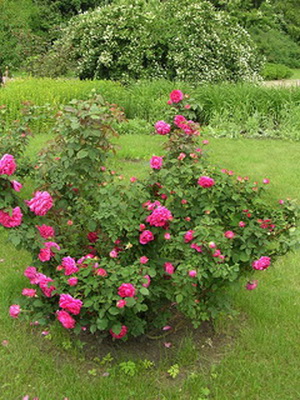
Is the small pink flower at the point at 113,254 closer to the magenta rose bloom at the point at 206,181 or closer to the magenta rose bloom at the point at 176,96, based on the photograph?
the magenta rose bloom at the point at 206,181

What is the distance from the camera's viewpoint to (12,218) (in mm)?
2428

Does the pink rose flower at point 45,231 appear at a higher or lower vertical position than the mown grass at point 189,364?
higher

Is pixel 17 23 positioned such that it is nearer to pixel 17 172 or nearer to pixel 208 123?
pixel 208 123

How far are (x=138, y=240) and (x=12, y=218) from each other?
2.14 ft

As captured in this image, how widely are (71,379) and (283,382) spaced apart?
1123 millimetres

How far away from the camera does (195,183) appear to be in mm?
2855

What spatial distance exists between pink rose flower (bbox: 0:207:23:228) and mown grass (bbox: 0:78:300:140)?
5541mm

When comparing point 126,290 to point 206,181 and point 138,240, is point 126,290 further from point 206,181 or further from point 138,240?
point 206,181

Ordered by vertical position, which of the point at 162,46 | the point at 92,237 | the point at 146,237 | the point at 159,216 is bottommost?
the point at 162,46

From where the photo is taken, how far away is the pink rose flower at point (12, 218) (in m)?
2.42

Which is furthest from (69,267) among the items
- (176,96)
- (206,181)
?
(176,96)

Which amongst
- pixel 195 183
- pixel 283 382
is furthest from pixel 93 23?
pixel 283 382

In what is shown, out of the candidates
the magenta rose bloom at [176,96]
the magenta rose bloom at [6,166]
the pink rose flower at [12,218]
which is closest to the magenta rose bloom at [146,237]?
the pink rose flower at [12,218]

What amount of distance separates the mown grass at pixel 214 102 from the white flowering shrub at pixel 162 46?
209cm
